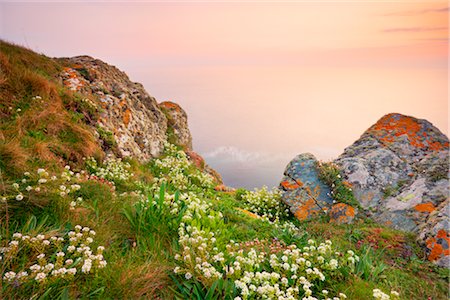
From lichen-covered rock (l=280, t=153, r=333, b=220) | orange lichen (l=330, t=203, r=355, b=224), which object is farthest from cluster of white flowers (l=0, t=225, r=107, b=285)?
orange lichen (l=330, t=203, r=355, b=224)

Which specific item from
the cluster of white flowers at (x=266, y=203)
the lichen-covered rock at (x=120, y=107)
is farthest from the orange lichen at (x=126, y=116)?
the cluster of white flowers at (x=266, y=203)

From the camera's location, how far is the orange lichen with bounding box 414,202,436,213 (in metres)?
10.2

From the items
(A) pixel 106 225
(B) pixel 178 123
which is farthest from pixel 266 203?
(B) pixel 178 123

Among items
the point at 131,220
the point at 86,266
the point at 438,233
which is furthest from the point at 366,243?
the point at 86,266

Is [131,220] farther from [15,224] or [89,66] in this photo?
[89,66]

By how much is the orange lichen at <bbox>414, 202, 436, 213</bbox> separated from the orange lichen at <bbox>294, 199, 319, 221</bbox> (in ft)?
10.3

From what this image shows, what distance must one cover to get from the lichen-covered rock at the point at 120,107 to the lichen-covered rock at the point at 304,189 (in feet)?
19.7

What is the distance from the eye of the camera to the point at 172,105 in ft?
70.7

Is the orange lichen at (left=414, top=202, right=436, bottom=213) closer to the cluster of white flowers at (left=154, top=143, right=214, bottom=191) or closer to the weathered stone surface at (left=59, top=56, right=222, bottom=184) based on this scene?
the cluster of white flowers at (left=154, top=143, right=214, bottom=191)

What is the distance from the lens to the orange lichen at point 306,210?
11242 mm

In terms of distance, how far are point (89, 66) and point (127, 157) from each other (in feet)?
21.5

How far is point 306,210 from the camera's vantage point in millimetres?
11383

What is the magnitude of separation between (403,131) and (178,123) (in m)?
12.2

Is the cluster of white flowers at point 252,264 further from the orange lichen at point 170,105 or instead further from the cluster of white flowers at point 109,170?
the orange lichen at point 170,105
